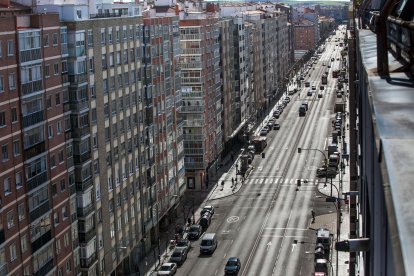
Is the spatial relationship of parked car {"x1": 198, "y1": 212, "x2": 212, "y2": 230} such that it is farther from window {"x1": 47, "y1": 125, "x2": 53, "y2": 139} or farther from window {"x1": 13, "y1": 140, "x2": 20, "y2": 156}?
window {"x1": 13, "y1": 140, "x2": 20, "y2": 156}

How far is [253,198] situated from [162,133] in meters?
20.5

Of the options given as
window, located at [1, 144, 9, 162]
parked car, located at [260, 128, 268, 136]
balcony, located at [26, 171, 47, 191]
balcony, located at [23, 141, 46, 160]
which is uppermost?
window, located at [1, 144, 9, 162]

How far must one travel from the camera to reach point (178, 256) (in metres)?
75.3

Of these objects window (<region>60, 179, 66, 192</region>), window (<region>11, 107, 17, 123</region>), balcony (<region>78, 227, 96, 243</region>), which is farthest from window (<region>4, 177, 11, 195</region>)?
balcony (<region>78, 227, 96, 243</region>)

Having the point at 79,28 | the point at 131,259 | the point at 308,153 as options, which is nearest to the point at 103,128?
the point at 79,28

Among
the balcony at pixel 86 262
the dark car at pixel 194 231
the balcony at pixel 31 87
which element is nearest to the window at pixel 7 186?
the balcony at pixel 31 87

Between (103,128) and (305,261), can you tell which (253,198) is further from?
(103,128)

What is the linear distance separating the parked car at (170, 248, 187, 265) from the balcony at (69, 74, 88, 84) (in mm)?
22976

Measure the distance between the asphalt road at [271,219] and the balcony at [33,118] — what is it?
1063 inches

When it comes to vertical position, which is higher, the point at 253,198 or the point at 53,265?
the point at 53,265

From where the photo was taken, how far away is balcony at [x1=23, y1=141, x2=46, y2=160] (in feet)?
162

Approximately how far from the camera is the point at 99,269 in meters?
62.7

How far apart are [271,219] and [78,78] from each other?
124 feet

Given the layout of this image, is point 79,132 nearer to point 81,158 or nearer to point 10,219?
point 81,158
